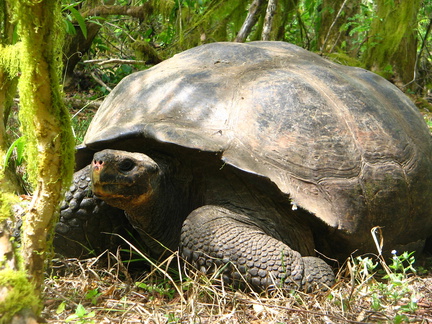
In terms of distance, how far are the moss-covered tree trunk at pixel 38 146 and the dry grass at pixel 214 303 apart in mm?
350

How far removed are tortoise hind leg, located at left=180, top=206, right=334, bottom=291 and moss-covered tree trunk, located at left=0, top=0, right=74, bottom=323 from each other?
1.00m

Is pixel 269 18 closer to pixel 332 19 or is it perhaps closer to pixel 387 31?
pixel 387 31

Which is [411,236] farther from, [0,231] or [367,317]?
[0,231]

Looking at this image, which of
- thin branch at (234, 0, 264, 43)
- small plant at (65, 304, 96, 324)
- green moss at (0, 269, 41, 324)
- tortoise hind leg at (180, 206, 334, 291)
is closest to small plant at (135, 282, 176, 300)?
tortoise hind leg at (180, 206, 334, 291)

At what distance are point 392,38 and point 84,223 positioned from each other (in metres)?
7.24

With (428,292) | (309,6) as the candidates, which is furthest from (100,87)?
(428,292)

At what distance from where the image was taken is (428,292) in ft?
9.64

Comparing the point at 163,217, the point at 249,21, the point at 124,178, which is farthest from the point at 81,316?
the point at 249,21

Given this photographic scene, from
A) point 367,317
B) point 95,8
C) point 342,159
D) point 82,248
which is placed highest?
point 95,8

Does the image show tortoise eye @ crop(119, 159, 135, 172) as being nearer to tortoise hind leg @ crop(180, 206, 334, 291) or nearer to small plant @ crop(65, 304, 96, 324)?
tortoise hind leg @ crop(180, 206, 334, 291)

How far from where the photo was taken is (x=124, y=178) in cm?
289

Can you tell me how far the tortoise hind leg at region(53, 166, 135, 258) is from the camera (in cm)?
330

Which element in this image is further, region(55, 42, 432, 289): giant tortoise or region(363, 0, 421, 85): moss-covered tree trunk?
region(363, 0, 421, 85): moss-covered tree trunk

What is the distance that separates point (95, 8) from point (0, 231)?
5.97 m
